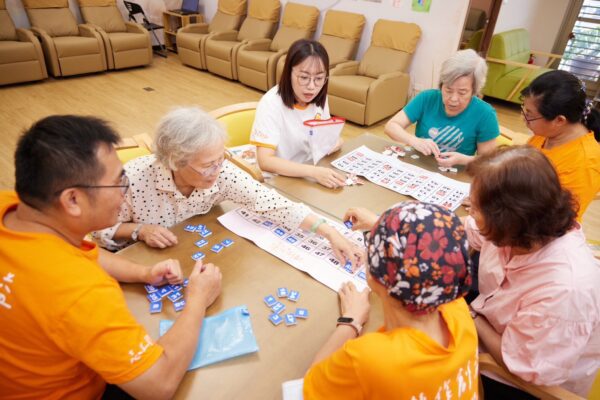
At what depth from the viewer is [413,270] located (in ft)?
2.68

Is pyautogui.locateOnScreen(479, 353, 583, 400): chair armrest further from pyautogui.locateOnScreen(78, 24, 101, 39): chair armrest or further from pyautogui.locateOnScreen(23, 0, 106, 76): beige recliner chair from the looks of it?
pyautogui.locateOnScreen(78, 24, 101, 39): chair armrest

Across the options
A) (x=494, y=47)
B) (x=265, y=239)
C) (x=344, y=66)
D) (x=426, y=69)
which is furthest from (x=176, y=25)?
(x=265, y=239)

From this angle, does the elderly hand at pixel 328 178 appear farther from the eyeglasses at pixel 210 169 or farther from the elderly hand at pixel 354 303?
the elderly hand at pixel 354 303

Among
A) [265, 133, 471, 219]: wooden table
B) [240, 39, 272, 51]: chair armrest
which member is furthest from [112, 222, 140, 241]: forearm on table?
[240, 39, 272, 51]: chair armrest

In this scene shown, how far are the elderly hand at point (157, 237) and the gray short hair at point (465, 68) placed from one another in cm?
185

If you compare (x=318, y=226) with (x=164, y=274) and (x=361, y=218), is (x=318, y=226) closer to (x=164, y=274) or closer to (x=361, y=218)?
(x=361, y=218)

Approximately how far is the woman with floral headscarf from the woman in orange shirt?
1333 mm

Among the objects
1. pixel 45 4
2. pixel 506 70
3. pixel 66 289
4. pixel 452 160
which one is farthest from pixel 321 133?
pixel 45 4

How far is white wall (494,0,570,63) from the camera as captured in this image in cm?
682

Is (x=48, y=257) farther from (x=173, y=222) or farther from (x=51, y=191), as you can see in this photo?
(x=173, y=222)

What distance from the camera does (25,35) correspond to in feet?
19.4

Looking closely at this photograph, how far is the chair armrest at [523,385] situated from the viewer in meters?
1.17

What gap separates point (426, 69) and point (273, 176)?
14.8ft

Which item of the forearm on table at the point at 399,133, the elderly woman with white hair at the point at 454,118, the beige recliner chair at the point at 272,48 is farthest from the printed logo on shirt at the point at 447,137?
the beige recliner chair at the point at 272,48
